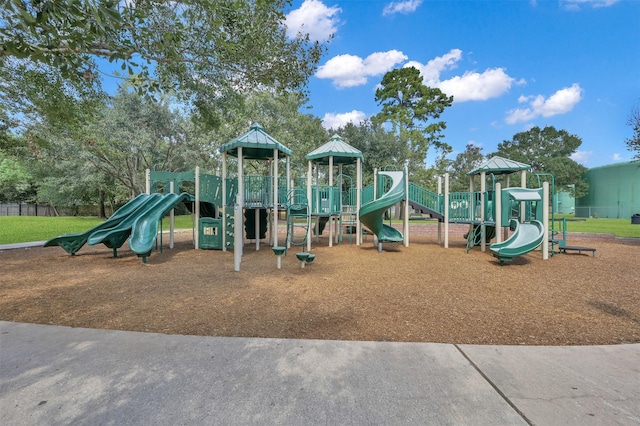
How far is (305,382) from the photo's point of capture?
251 centimetres

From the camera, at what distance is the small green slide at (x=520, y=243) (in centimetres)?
802

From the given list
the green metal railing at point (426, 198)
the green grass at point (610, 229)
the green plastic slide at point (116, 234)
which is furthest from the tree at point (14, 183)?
the green grass at point (610, 229)

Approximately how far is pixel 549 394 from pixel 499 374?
36cm

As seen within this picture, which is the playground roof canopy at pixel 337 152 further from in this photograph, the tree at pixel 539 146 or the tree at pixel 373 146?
the tree at pixel 539 146

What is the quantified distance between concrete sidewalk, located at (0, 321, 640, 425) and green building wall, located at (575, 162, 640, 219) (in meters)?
42.2

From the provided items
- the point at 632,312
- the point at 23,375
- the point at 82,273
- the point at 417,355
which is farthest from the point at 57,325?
the point at 632,312

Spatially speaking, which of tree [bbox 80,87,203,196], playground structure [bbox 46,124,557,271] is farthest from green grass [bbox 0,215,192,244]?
playground structure [bbox 46,124,557,271]

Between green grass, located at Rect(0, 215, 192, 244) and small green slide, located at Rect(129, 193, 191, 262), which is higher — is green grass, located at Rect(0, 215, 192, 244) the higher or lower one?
the lower one

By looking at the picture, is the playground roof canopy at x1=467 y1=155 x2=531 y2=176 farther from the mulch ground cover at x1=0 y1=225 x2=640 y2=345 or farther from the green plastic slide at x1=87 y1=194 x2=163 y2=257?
the green plastic slide at x1=87 y1=194 x2=163 y2=257

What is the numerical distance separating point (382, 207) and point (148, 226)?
6.98m

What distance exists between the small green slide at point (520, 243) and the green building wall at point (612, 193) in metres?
34.6

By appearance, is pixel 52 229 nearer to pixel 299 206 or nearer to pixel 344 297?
pixel 299 206

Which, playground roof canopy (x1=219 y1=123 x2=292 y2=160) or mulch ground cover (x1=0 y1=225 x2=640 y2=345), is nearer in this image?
mulch ground cover (x1=0 y1=225 x2=640 y2=345)

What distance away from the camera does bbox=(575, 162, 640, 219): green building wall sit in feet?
112
